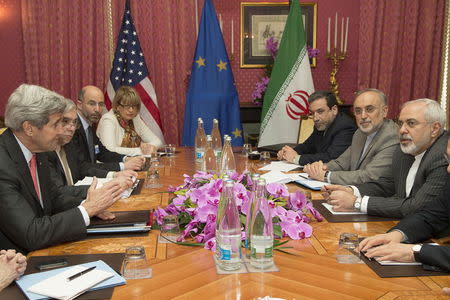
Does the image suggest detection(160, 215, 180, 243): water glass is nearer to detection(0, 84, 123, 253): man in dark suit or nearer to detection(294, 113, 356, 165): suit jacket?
detection(0, 84, 123, 253): man in dark suit

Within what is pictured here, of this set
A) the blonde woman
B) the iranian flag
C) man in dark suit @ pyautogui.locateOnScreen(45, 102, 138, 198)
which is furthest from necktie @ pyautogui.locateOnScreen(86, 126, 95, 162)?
the iranian flag

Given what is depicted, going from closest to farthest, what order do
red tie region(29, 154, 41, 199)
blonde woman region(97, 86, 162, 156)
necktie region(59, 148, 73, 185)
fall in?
red tie region(29, 154, 41, 199) < necktie region(59, 148, 73, 185) < blonde woman region(97, 86, 162, 156)

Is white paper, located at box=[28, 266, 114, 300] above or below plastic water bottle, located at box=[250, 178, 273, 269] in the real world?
below

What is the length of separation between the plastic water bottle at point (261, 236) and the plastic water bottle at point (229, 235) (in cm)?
5

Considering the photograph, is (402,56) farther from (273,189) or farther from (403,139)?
(273,189)

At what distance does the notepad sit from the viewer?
1278 millimetres

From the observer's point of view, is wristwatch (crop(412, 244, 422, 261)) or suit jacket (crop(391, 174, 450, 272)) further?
suit jacket (crop(391, 174, 450, 272))

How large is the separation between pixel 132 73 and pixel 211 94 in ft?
2.94

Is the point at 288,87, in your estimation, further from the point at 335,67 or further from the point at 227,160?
the point at 227,160

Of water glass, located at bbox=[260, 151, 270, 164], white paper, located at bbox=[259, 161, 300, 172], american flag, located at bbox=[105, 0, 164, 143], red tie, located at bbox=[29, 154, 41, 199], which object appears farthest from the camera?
american flag, located at bbox=[105, 0, 164, 143]

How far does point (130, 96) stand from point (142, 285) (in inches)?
122

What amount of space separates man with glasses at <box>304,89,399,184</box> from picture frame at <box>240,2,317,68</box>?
8.51 feet

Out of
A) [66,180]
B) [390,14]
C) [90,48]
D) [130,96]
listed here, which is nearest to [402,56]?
[390,14]

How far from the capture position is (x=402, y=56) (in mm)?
5488
